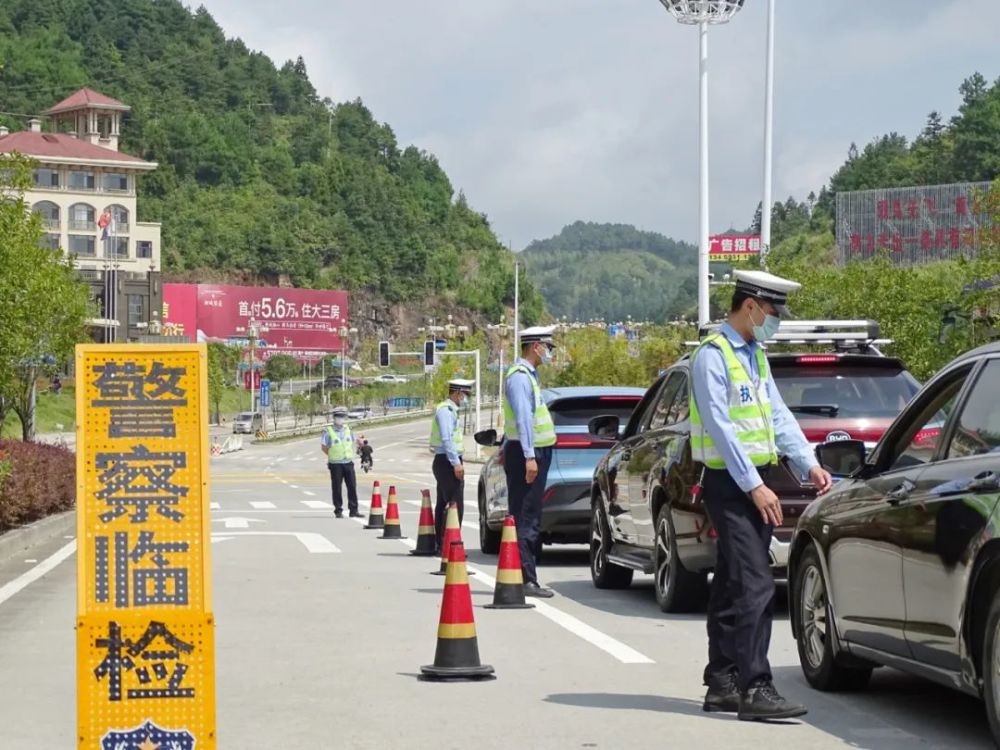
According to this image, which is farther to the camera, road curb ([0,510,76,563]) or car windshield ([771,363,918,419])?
road curb ([0,510,76,563])

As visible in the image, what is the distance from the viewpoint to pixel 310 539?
74.7 ft

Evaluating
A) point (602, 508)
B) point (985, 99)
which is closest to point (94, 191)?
point (985, 99)

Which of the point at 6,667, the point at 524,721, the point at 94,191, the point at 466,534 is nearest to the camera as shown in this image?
the point at 524,721

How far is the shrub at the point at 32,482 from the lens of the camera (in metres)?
20.9

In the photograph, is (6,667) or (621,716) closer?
(621,716)

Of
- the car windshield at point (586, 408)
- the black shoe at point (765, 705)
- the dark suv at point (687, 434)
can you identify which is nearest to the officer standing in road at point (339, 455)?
the car windshield at point (586, 408)

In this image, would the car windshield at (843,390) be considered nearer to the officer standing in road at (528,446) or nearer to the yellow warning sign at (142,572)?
the officer standing in road at (528,446)

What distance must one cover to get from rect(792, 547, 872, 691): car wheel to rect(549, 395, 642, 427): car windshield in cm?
801

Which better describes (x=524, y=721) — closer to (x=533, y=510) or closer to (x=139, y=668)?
(x=139, y=668)

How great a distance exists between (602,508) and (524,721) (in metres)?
6.63

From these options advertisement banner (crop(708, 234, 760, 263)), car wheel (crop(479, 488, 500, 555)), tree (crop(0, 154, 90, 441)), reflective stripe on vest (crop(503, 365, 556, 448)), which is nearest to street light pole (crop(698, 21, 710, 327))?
advertisement banner (crop(708, 234, 760, 263))

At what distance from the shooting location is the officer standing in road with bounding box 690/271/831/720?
26.5ft

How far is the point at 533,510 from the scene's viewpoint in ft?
45.7

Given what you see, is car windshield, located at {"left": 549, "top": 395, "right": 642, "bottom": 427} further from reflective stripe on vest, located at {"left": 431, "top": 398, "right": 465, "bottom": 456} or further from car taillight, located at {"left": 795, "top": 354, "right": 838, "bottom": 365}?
car taillight, located at {"left": 795, "top": 354, "right": 838, "bottom": 365}
